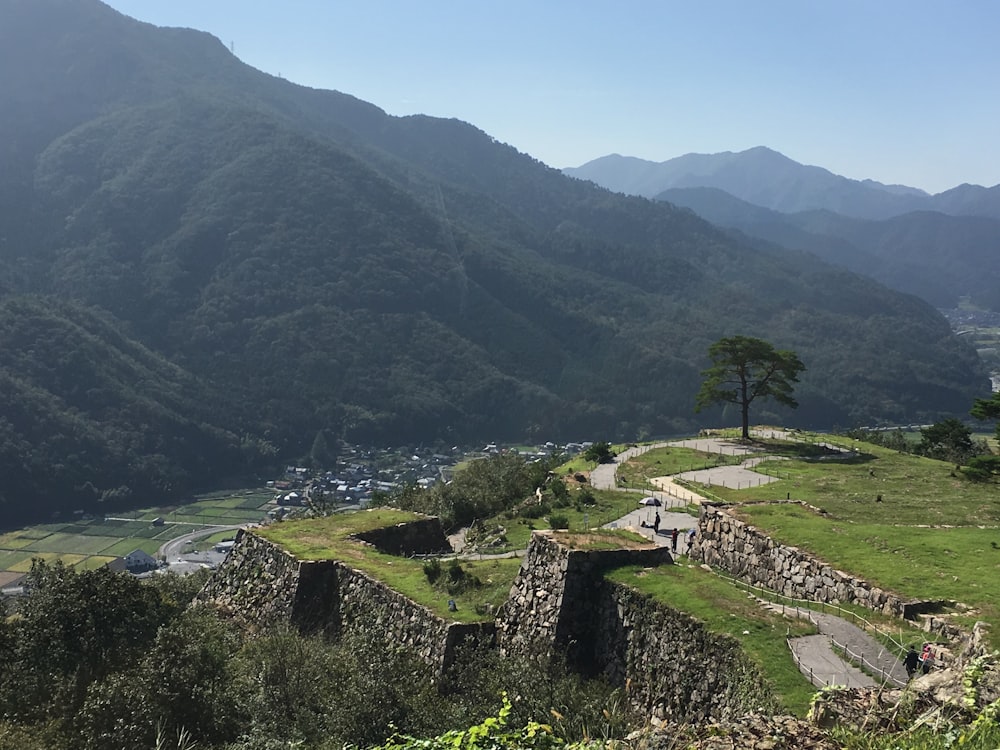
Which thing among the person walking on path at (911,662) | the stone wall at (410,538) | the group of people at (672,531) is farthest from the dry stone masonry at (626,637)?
the stone wall at (410,538)

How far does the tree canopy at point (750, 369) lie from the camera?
4366cm

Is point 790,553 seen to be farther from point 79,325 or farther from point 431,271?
point 431,271

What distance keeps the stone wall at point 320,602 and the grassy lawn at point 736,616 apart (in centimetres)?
391

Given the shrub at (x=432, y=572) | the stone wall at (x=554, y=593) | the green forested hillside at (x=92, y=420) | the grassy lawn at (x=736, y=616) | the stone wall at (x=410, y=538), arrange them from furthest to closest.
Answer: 1. the green forested hillside at (x=92, y=420)
2. the stone wall at (x=410, y=538)
3. the shrub at (x=432, y=572)
4. the stone wall at (x=554, y=593)
5. the grassy lawn at (x=736, y=616)

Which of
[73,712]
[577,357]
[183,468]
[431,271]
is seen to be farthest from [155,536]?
[431,271]

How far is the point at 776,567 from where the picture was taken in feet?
56.5

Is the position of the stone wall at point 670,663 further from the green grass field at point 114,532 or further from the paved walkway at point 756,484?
the green grass field at point 114,532

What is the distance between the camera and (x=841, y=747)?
6535mm

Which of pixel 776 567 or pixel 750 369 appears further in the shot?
pixel 750 369

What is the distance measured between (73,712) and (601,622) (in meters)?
9.53

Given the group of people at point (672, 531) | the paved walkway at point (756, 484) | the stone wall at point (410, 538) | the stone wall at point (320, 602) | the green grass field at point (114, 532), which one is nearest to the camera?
the paved walkway at point (756, 484)

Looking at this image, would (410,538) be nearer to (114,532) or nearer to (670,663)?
(670,663)

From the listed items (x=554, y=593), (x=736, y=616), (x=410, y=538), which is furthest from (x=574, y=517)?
(x=736, y=616)

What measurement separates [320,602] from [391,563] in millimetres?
2130
